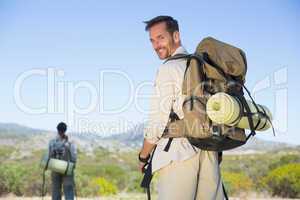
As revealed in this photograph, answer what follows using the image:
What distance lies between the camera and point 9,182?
17078mm

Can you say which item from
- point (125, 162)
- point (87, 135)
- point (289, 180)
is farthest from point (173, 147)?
point (87, 135)

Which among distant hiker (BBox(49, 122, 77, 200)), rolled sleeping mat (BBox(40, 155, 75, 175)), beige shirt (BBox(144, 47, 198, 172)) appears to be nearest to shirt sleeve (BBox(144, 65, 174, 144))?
beige shirt (BBox(144, 47, 198, 172))

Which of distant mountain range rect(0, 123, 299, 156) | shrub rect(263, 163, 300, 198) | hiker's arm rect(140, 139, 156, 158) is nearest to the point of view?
hiker's arm rect(140, 139, 156, 158)

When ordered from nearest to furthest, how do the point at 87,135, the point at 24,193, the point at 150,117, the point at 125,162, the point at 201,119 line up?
the point at 201,119
the point at 150,117
the point at 24,193
the point at 125,162
the point at 87,135

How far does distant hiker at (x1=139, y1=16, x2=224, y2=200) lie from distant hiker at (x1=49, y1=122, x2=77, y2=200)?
5711mm

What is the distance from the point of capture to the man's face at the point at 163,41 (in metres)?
2.70

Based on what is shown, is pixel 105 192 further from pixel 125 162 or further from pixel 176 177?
pixel 176 177

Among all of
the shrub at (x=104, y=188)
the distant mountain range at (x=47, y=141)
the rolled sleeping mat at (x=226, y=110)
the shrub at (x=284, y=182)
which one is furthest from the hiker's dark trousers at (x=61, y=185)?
the distant mountain range at (x=47, y=141)

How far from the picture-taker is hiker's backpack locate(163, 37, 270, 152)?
242cm

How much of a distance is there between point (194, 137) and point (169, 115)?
0.17m

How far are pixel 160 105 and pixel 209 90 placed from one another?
222 millimetres

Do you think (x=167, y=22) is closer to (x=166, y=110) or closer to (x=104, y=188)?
(x=166, y=110)

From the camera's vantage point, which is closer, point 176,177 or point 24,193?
point 176,177

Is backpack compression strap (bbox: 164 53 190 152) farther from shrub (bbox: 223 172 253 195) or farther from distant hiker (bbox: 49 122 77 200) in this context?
shrub (bbox: 223 172 253 195)
